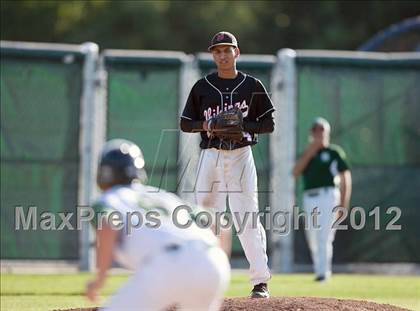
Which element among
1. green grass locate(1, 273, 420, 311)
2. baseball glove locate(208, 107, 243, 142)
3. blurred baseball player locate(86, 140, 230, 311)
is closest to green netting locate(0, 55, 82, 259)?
green grass locate(1, 273, 420, 311)

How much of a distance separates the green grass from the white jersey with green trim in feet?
14.8

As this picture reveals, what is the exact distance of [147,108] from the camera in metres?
16.1

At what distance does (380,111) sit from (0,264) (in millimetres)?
6688

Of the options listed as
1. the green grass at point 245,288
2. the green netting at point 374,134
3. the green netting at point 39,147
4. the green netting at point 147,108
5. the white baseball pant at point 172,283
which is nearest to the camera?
the white baseball pant at point 172,283

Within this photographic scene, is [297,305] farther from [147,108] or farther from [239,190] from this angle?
[147,108]

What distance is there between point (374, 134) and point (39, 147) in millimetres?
5530

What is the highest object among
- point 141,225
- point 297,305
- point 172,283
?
point 141,225

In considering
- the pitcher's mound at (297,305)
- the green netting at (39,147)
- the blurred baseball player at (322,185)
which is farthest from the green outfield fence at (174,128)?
the pitcher's mound at (297,305)

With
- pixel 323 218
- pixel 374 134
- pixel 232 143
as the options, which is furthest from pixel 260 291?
pixel 374 134

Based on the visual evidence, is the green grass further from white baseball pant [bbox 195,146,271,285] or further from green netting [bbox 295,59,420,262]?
white baseball pant [bbox 195,146,271,285]

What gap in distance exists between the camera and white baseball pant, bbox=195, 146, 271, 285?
362 inches

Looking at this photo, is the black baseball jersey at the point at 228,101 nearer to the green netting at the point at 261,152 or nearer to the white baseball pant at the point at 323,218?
the white baseball pant at the point at 323,218

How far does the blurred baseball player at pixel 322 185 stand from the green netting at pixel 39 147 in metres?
3.82

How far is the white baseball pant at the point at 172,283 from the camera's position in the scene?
18.2 ft
